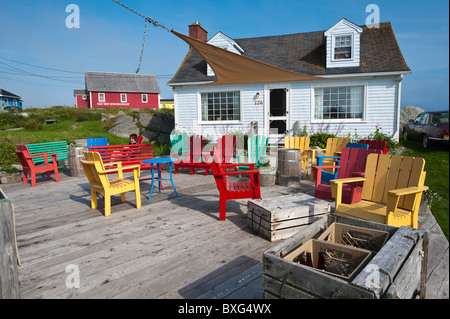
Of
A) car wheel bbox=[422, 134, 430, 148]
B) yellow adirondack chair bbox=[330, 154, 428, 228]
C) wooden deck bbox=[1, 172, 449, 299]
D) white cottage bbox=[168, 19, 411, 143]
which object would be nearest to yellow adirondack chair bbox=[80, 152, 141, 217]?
wooden deck bbox=[1, 172, 449, 299]

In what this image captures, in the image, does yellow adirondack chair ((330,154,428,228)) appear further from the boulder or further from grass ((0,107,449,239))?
the boulder

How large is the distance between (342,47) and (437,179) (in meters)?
6.72

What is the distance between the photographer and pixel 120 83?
3350 cm

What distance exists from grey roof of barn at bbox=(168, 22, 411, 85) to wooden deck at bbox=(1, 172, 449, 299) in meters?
7.94

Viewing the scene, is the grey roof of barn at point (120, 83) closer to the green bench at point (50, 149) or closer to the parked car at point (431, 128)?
the green bench at point (50, 149)

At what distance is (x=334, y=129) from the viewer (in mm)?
10492

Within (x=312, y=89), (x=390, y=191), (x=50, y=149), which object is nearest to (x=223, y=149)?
(x=390, y=191)

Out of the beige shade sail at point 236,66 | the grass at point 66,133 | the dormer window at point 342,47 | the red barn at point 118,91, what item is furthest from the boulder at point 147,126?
the red barn at point 118,91

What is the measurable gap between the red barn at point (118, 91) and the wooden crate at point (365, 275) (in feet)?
113

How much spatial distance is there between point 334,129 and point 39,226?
9.77 m

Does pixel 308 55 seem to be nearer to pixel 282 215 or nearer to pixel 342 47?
pixel 342 47

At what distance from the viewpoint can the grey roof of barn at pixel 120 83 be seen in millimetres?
31984
